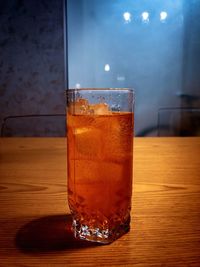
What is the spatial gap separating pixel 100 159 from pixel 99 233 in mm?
104

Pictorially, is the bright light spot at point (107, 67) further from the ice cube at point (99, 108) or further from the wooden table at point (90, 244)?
the ice cube at point (99, 108)

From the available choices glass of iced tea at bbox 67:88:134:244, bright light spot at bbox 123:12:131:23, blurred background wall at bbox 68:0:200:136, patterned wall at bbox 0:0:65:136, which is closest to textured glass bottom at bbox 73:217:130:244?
glass of iced tea at bbox 67:88:134:244

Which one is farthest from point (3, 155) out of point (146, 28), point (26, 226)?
point (146, 28)

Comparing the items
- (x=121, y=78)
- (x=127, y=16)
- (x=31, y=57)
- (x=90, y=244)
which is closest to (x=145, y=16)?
(x=127, y=16)

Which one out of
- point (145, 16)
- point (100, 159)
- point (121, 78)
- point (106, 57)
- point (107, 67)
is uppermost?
point (145, 16)

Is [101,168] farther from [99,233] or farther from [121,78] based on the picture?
[121,78]

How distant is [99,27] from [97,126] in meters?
3.38

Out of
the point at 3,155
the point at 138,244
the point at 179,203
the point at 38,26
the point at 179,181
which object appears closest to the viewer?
the point at 138,244

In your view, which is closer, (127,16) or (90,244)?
(90,244)

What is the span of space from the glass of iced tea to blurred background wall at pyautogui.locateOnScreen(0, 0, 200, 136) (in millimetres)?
Answer: 3152

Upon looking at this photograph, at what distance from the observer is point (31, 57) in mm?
3479

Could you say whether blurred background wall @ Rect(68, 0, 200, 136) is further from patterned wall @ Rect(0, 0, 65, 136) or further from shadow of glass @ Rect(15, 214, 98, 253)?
shadow of glass @ Rect(15, 214, 98, 253)

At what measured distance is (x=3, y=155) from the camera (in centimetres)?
98

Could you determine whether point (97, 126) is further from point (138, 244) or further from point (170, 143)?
point (170, 143)
